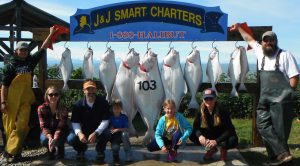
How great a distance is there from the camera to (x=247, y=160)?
5.46m

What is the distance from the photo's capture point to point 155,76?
5.75 meters

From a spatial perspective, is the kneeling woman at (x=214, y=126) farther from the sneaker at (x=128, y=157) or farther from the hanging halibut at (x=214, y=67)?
the sneaker at (x=128, y=157)

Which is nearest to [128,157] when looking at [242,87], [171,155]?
[171,155]

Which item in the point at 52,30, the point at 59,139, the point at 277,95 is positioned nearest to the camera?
the point at 277,95

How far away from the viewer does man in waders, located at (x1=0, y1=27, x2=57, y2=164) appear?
5.34 m

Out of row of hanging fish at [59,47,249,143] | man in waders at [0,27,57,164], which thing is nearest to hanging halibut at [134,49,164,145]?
row of hanging fish at [59,47,249,143]

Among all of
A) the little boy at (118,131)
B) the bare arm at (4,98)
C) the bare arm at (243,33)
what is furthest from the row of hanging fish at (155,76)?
the bare arm at (4,98)

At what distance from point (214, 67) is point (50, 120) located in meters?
2.29

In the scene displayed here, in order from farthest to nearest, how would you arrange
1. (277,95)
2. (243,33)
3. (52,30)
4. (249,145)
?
(249,145), (52,30), (243,33), (277,95)

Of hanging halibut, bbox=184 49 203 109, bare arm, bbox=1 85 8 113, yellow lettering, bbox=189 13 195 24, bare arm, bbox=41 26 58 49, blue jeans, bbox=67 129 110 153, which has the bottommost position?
blue jeans, bbox=67 129 110 153

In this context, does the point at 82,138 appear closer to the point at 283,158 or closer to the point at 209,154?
the point at 209,154

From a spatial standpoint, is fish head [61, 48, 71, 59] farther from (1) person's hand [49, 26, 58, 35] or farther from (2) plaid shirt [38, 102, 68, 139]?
(2) plaid shirt [38, 102, 68, 139]

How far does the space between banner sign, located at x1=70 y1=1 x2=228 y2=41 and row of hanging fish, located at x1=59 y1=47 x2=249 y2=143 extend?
0.27 m

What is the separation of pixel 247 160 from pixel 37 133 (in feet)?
9.74
